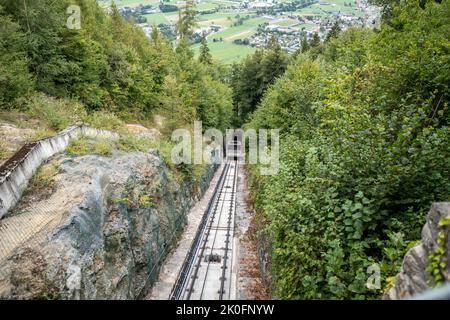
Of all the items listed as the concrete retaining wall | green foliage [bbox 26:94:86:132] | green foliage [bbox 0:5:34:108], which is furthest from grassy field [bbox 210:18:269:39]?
the concrete retaining wall

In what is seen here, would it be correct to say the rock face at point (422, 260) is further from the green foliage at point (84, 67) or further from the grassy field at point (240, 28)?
the grassy field at point (240, 28)

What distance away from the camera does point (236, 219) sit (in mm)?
18922

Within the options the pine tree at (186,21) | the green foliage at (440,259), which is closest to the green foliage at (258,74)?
the pine tree at (186,21)

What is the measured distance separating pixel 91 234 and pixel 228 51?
96.9 m

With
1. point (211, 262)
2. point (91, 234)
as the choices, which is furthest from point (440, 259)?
point (211, 262)

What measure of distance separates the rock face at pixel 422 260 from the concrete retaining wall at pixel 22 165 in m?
9.02

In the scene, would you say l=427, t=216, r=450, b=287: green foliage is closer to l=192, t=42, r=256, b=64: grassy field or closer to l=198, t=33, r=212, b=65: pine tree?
l=198, t=33, r=212, b=65: pine tree

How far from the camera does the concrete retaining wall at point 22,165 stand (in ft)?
26.4

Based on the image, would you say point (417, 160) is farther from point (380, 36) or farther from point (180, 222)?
point (180, 222)

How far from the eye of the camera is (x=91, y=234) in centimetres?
845

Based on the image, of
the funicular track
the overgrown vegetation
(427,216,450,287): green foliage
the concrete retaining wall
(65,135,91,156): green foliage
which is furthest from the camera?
the funicular track

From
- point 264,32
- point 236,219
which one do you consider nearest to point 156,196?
point 236,219

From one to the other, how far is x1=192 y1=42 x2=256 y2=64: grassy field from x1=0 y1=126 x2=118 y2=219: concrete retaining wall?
81.8m

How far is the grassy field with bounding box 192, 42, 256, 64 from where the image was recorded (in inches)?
3573
